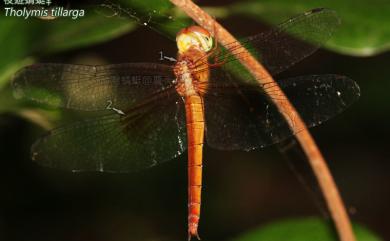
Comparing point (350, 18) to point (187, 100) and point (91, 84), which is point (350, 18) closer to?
point (187, 100)

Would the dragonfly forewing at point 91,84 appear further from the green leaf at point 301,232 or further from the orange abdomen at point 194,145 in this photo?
the green leaf at point 301,232

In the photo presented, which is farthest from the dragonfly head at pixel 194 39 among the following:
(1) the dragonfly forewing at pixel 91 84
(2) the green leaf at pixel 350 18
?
(2) the green leaf at pixel 350 18

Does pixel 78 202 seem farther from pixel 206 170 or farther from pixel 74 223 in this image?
pixel 206 170

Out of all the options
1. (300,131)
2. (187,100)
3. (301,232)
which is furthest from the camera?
(301,232)

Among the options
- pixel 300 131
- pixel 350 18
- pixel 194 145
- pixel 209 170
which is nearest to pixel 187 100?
pixel 194 145

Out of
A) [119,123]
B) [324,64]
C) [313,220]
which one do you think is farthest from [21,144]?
[324,64]

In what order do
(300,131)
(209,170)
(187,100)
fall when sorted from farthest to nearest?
(209,170), (187,100), (300,131)
